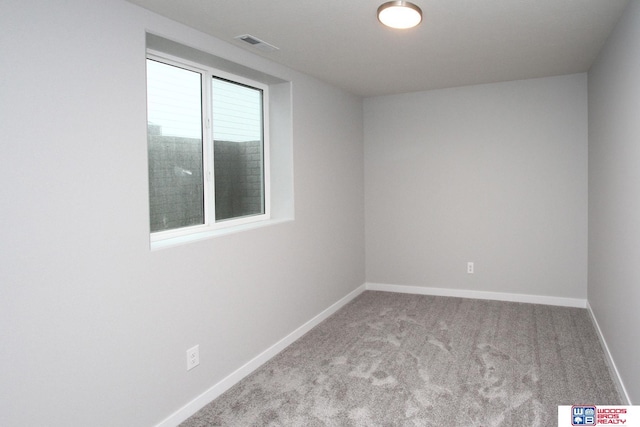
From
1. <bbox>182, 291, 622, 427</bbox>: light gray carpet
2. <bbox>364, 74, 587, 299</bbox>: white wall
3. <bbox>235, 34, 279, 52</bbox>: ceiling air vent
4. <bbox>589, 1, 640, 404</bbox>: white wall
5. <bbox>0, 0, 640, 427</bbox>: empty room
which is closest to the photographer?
<bbox>0, 0, 640, 427</bbox>: empty room

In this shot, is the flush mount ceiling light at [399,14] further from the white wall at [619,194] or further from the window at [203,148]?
the window at [203,148]

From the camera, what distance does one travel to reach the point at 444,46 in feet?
10.6

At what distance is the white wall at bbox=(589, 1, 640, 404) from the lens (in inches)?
93.8

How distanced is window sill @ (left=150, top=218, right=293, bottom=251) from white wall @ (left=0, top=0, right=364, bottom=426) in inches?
2.0

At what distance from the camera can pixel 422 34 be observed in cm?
295

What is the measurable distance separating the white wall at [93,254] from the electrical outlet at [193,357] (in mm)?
37

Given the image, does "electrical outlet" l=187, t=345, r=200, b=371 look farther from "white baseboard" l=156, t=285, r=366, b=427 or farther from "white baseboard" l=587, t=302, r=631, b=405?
"white baseboard" l=587, t=302, r=631, b=405

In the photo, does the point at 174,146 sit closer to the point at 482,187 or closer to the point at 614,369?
the point at 614,369

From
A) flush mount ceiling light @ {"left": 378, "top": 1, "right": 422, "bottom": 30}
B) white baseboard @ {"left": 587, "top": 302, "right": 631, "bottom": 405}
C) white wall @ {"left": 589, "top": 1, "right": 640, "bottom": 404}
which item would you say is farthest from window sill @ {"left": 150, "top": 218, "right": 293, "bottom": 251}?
white baseboard @ {"left": 587, "top": 302, "right": 631, "bottom": 405}

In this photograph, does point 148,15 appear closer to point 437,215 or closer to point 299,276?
point 299,276

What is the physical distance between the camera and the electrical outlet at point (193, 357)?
2631mm

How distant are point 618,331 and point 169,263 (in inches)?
110

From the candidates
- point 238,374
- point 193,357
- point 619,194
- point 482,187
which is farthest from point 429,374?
point 482,187

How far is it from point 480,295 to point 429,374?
2.10 m
